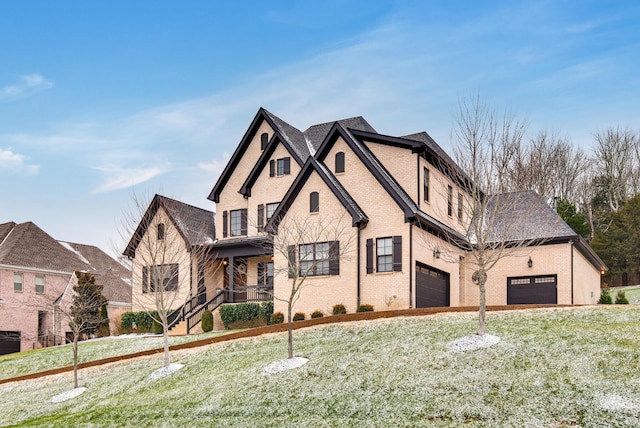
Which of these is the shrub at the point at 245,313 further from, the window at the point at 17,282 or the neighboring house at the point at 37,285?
the window at the point at 17,282

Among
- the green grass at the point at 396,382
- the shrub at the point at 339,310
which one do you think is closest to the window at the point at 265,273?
the shrub at the point at 339,310

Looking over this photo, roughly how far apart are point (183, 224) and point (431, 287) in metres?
13.9

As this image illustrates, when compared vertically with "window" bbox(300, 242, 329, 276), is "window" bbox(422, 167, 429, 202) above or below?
above

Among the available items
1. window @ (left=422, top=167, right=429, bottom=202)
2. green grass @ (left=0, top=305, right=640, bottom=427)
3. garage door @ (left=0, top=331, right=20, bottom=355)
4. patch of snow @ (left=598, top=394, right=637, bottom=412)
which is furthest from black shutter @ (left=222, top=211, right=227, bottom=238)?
patch of snow @ (left=598, top=394, right=637, bottom=412)

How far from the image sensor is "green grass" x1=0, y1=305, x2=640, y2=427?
1530 centimetres

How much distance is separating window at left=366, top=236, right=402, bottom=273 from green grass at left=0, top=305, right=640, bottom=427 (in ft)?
16.0

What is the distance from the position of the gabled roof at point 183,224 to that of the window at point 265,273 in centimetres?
315

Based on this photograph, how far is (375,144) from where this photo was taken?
3234 centimetres

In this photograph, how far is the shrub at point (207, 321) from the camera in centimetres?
3397

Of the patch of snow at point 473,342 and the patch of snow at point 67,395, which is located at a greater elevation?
the patch of snow at point 473,342

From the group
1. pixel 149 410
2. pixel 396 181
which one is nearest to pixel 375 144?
pixel 396 181

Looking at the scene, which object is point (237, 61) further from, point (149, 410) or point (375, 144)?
point (149, 410)

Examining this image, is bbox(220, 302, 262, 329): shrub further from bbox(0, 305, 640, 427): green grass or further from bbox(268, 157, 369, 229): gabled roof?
bbox(0, 305, 640, 427): green grass

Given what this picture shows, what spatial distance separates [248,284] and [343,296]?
8.60 meters
